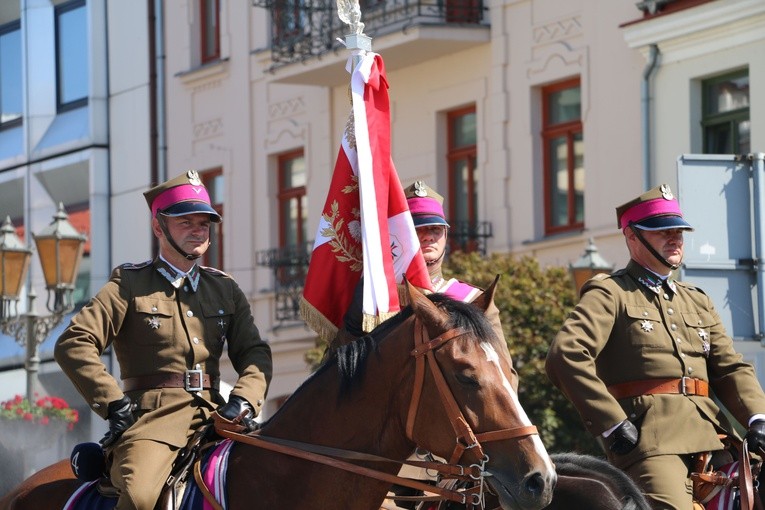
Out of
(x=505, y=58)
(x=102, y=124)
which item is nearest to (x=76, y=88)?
(x=102, y=124)

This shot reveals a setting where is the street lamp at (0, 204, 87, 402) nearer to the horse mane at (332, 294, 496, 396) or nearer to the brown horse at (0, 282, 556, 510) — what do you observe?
the brown horse at (0, 282, 556, 510)

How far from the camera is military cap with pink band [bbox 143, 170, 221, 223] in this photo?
9.12 m

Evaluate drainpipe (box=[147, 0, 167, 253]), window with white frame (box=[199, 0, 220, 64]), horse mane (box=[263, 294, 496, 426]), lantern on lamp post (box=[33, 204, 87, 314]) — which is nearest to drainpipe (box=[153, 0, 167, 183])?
drainpipe (box=[147, 0, 167, 253])

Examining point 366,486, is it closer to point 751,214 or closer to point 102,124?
point 751,214

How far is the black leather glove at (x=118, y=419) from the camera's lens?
866 cm

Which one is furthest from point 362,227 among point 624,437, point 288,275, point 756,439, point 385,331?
point 288,275

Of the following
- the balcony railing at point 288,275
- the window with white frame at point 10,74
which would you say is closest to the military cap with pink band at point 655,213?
the balcony railing at point 288,275

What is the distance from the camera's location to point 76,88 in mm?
33531

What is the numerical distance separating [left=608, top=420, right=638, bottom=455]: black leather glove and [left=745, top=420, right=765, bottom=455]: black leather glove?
1.99ft

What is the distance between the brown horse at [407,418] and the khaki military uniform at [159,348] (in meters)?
0.55

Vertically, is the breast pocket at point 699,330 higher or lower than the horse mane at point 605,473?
higher

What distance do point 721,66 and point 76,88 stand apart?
1463cm

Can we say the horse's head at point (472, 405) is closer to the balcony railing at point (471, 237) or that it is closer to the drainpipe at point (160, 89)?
the balcony railing at point (471, 237)

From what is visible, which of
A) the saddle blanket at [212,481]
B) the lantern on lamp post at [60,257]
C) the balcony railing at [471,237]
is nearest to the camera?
the saddle blanket at [212,481]
